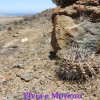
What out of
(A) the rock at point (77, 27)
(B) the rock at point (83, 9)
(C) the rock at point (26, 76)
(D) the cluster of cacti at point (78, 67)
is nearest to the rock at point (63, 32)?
(A) the rock at point (77, 27)

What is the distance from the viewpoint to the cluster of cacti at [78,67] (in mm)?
6652

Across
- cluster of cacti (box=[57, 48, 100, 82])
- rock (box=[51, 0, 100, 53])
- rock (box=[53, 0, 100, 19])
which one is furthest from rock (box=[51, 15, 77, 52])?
cluster of cacti (box=[57, 48, 100, 82])

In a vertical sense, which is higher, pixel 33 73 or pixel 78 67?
pixel 78 67

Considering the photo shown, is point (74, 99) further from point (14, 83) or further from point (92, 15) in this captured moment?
point (92, 15)

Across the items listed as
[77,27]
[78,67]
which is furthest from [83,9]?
[78,67]

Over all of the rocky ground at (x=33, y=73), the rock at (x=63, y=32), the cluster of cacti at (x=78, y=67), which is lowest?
the rocky ground at (x=33, y=73)

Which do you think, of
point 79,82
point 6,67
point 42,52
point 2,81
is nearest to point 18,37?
point 42,52

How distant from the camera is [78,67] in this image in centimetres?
664

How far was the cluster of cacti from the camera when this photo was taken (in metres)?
6.65

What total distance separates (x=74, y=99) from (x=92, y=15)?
294 cm

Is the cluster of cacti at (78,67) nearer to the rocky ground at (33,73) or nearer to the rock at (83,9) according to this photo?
the rocky ground at (33,73)

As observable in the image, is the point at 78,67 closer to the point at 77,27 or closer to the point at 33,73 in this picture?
the point at 33,73

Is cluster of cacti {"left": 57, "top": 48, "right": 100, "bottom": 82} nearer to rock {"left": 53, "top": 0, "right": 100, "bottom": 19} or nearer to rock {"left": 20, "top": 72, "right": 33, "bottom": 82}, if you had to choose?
rock {"left": 20, "top": 72, "right": 33, "bottom": 82}

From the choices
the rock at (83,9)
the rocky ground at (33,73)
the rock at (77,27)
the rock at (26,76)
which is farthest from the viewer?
the rock at (83,9)
